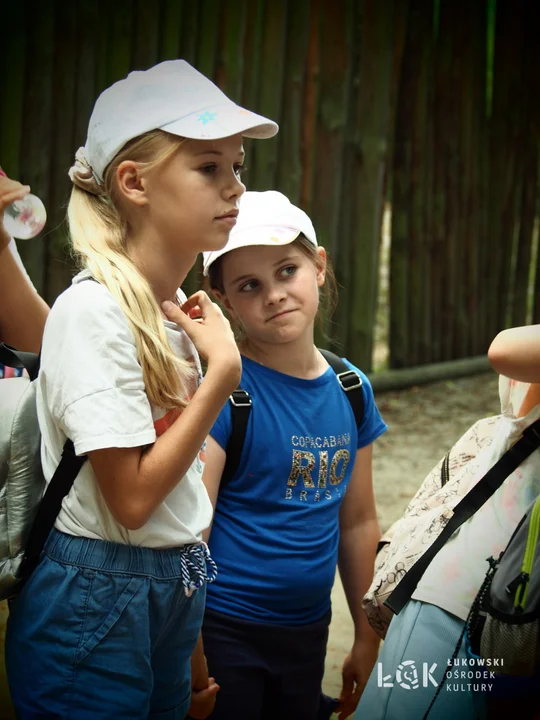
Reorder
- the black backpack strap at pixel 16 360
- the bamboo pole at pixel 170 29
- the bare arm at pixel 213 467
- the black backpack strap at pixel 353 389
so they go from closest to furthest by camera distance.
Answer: the black backpack strap at pixel 16 360
the bare arm at pixel 213 467
the black backpack strap at pixel 353 389
the bamboo pole at pixel 170 29

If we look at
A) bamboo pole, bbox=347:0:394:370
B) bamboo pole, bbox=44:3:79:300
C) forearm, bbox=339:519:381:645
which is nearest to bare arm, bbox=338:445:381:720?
forearm, bbox=339:519:381:645

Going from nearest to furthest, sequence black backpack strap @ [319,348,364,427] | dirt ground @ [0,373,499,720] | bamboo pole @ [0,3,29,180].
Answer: black backpack strap @ [319,348,364,427] < dirt ground @ [0,373,499,720] < bamboo pole @ [0,3,29,180]

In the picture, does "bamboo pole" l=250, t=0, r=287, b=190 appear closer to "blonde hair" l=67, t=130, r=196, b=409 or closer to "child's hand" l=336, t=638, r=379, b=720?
"child's hand" l=336, t=638, r=379, b=720

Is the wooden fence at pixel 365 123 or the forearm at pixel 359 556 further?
the wooden fence at pixel 365 123

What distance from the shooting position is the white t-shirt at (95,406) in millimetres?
1442

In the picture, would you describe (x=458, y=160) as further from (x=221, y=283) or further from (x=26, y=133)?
(x=221, y=283)

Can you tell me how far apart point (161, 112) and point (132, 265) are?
275 millimetres

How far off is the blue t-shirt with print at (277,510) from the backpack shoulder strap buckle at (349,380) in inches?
4.6

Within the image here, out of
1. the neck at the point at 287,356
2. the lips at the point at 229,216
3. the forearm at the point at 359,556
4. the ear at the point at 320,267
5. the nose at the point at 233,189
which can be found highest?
the nose at the point at 233,189

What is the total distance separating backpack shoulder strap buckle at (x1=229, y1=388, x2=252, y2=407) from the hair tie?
607 mm

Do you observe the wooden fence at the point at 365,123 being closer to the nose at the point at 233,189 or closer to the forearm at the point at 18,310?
the forearm at the point at 18,310

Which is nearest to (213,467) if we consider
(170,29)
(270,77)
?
(170,29)

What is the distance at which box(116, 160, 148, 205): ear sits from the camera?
1592 millimetres

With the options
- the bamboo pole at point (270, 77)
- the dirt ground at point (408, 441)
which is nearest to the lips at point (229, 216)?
the dirt ground at point (408, 441)
